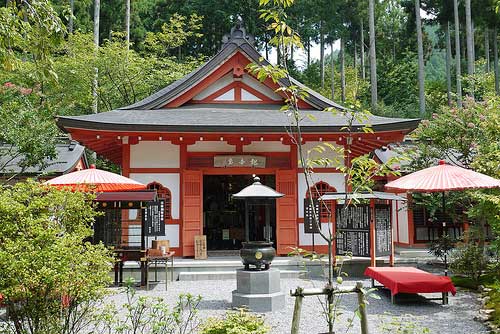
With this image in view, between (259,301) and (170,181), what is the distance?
554 centimetres

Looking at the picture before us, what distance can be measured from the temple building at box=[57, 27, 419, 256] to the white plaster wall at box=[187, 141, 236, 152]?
3 centimetres

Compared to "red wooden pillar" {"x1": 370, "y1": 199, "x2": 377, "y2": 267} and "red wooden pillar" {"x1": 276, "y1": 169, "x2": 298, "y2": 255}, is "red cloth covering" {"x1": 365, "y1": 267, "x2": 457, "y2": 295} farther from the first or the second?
"red wooden pillar" {"x1": 276, "y1": 169, "x2": 298, "y2": 255}

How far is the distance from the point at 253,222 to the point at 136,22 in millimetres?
18264

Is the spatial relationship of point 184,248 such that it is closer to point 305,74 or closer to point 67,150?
point 67,150

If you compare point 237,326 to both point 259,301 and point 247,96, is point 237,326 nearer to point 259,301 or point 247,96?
point 259,301

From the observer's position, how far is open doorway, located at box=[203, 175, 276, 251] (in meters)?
16.7

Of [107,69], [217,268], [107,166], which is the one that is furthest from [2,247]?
[107,166]

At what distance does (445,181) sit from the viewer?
833cm

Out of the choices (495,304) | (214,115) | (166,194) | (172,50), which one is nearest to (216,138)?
(214,115)

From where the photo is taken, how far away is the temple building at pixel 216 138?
1205 centimetres

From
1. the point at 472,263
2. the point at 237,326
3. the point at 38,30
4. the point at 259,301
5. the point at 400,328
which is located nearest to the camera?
the point at 400,328

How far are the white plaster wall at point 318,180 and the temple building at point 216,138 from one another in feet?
0.09

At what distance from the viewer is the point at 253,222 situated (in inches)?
651

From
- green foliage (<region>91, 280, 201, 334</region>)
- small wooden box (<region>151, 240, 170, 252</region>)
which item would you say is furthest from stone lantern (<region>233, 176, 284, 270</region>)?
small wooden box (<region>151, 240, 170, 252</region>)
